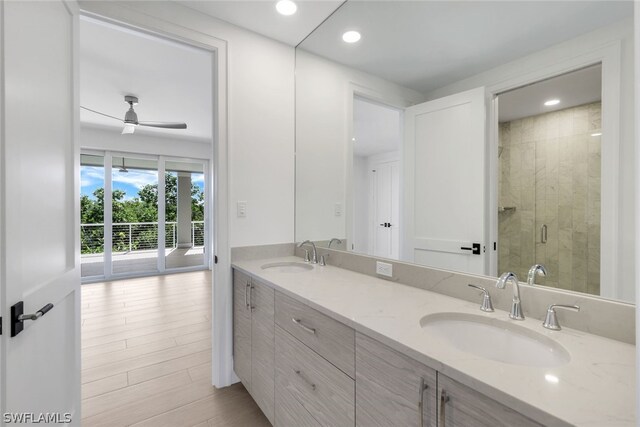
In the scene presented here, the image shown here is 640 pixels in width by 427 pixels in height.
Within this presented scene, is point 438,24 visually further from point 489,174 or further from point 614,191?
point 614,191

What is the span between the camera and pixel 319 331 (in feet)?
3.73

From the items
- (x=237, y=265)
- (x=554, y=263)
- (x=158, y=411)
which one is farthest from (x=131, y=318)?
(x=554, y=263)

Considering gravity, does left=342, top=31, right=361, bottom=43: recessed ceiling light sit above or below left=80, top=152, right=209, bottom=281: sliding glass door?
above

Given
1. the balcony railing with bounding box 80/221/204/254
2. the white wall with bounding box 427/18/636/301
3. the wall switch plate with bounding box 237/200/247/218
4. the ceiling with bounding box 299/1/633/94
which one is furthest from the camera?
the balcony railing with bounding box 80/221/204/254

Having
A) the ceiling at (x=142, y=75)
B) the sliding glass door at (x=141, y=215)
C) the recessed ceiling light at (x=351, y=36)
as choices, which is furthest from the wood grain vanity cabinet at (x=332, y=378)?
the sliding glass door at (x=141, y=215)

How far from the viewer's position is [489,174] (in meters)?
1.18

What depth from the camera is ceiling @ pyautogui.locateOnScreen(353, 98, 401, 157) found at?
165cm

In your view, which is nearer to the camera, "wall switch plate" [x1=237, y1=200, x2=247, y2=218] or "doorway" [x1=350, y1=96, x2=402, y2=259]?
"doorway" [x1=350, y1=96, x2=402, y2=259]

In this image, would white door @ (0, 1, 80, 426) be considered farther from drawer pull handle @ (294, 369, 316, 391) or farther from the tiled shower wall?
the tiled shower wall

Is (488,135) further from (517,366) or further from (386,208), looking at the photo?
(517,366)

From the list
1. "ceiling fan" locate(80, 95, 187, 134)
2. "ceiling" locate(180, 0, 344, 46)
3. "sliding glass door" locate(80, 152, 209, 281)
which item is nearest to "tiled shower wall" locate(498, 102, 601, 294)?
"ceiling" locate(180, 0, 344, 46)

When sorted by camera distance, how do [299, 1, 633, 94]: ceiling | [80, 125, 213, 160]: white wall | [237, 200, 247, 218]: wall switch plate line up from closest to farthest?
[299, 1, 633, 94]: ceiling < [237, 200, 247, 218]: wall switch plate < [80, 125, 213, 160]: white wall

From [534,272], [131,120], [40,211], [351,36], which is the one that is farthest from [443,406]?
[131,120]

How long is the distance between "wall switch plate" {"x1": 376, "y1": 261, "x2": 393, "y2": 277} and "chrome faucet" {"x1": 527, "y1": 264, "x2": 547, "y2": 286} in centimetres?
64
